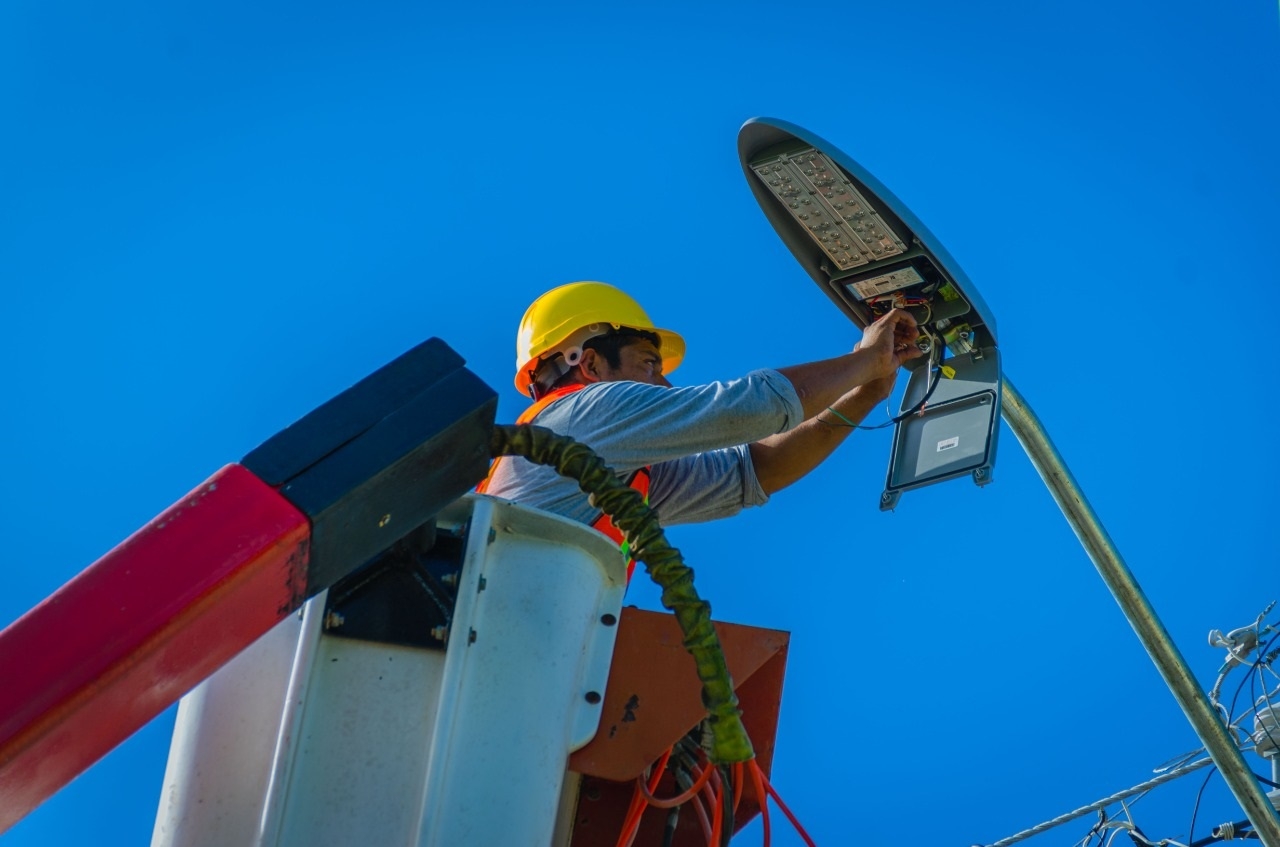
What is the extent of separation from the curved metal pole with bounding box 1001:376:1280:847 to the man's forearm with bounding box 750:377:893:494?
0.80 m

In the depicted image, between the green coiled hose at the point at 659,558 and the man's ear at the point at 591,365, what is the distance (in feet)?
10.1

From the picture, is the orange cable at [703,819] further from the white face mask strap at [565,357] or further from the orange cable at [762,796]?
the white face mask strap at [565,357]

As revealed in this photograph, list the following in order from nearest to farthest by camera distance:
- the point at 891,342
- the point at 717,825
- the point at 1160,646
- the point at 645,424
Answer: the point at 717,825
the point at 645,424
the point at 1160,646
the point at 891,342

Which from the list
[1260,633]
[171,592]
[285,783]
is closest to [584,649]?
[285,783]

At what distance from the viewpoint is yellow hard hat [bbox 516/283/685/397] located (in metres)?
5.96

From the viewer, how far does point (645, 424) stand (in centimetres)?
453

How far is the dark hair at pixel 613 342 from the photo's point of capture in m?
5.96

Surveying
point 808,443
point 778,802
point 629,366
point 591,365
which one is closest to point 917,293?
point 808,443

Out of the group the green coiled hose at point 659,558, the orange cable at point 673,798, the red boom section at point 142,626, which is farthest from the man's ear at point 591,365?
the red boom section at point 142,626

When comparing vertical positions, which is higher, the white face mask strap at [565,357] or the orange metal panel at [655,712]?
the white face mask strap at [565,357]

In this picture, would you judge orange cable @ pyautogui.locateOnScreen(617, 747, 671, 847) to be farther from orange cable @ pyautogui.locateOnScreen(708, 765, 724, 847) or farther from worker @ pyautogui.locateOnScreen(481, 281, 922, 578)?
worker @ pyautogui.locateOnScreen(481, 281, 922, 578)

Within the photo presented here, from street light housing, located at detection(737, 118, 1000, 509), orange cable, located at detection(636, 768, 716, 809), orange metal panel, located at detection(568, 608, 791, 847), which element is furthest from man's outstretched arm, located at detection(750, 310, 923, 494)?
orange cable, located at detection(636, 768, 716, 809)

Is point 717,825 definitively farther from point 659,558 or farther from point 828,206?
point 828,206

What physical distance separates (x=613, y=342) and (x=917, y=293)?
1.13m
